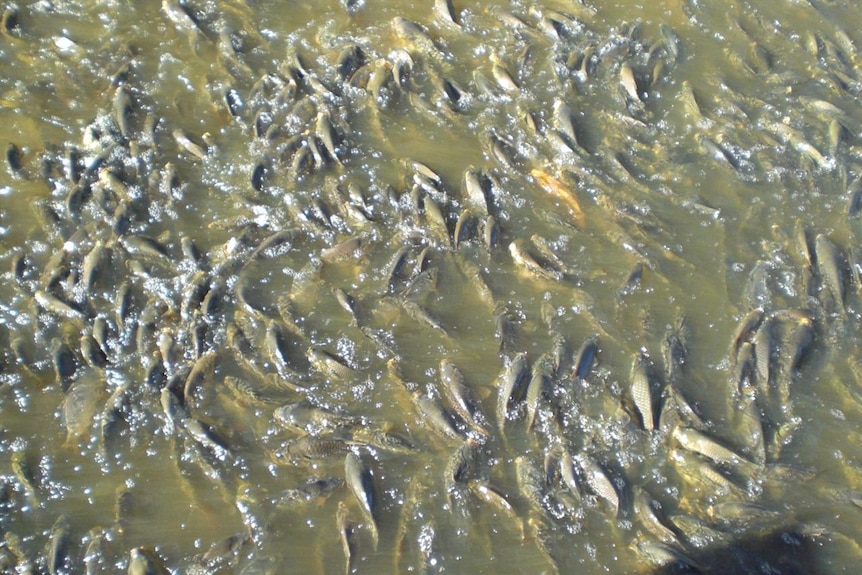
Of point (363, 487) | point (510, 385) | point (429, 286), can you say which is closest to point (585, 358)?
point (510, 385)

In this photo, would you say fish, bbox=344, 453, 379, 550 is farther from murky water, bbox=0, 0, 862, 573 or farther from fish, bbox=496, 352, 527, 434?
fish, bbox=496, 352, 527, 434

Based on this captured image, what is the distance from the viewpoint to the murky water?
4.50 metres

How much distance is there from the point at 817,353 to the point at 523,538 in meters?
2.71

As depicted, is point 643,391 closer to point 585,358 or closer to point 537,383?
point 585,358

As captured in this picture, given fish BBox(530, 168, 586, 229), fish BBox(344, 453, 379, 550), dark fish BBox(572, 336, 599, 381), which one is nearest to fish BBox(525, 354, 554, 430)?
dark fish BBox(572, 336, 599, 381)

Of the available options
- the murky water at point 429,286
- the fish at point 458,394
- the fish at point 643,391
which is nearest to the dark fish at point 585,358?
the murky water at point 429,286

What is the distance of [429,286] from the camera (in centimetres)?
554

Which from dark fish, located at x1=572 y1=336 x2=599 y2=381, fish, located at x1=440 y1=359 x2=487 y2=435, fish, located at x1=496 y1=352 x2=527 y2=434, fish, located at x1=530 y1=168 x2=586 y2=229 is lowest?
fish, located at x1=440 y1=359 x2=487 y2=435

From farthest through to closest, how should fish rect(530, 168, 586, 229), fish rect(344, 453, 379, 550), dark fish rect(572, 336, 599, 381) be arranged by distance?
fish rect(530, 168, 586, 229) < dark fish rect(572, 336, 599, 381) < fish rect(344, 453, 379, 550)

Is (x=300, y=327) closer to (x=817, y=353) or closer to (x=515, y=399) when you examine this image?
(x=515, y=399)

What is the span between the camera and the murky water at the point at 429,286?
450 centimetres

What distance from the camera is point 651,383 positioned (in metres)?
5.11

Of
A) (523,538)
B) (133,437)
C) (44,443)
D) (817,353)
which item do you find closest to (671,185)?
(817,353)

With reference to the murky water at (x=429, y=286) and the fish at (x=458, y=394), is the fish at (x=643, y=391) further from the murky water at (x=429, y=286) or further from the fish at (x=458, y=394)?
the fish at (x=458, y=394)
